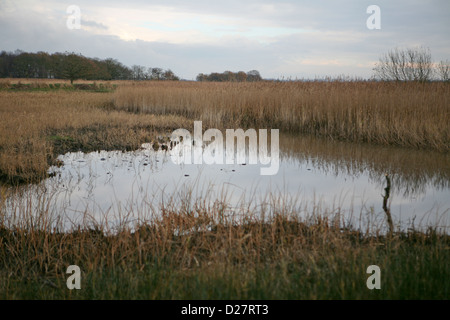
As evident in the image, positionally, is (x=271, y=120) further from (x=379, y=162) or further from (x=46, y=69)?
(x=46, y=69)

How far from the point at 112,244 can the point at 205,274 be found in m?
1.32

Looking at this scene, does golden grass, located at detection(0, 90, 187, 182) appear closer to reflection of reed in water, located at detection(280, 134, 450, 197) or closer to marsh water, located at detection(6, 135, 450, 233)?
marsh water, located at detection(6, 135, 450, 233)

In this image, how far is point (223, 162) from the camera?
28.8ft

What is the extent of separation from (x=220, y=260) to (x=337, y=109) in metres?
9.07

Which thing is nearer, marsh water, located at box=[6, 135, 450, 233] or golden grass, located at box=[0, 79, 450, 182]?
marsh water, located at box=[6, 135, 450, 233]

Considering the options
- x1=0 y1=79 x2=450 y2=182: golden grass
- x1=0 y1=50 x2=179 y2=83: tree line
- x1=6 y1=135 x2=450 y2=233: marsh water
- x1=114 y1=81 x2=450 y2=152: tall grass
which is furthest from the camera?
x1=0 y1=50 x2=179 y2=83: tree line

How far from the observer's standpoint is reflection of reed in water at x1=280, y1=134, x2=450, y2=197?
270 inches

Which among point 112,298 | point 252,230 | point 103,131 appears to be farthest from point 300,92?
point 112,298

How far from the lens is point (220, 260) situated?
3.92 metres

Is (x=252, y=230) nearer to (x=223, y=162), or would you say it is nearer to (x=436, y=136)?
(x=223, y=162)

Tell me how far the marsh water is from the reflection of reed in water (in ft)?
0.06

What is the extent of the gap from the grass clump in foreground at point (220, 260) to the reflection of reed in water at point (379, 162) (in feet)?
8.73

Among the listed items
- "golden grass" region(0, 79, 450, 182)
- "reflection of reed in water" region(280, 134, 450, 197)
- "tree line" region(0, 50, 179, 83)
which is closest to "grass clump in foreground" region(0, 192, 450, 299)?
"reflection of reed in water" region(280, 134, 450, 197)

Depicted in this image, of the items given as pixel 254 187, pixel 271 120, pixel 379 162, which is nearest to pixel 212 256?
pixel 254 187
